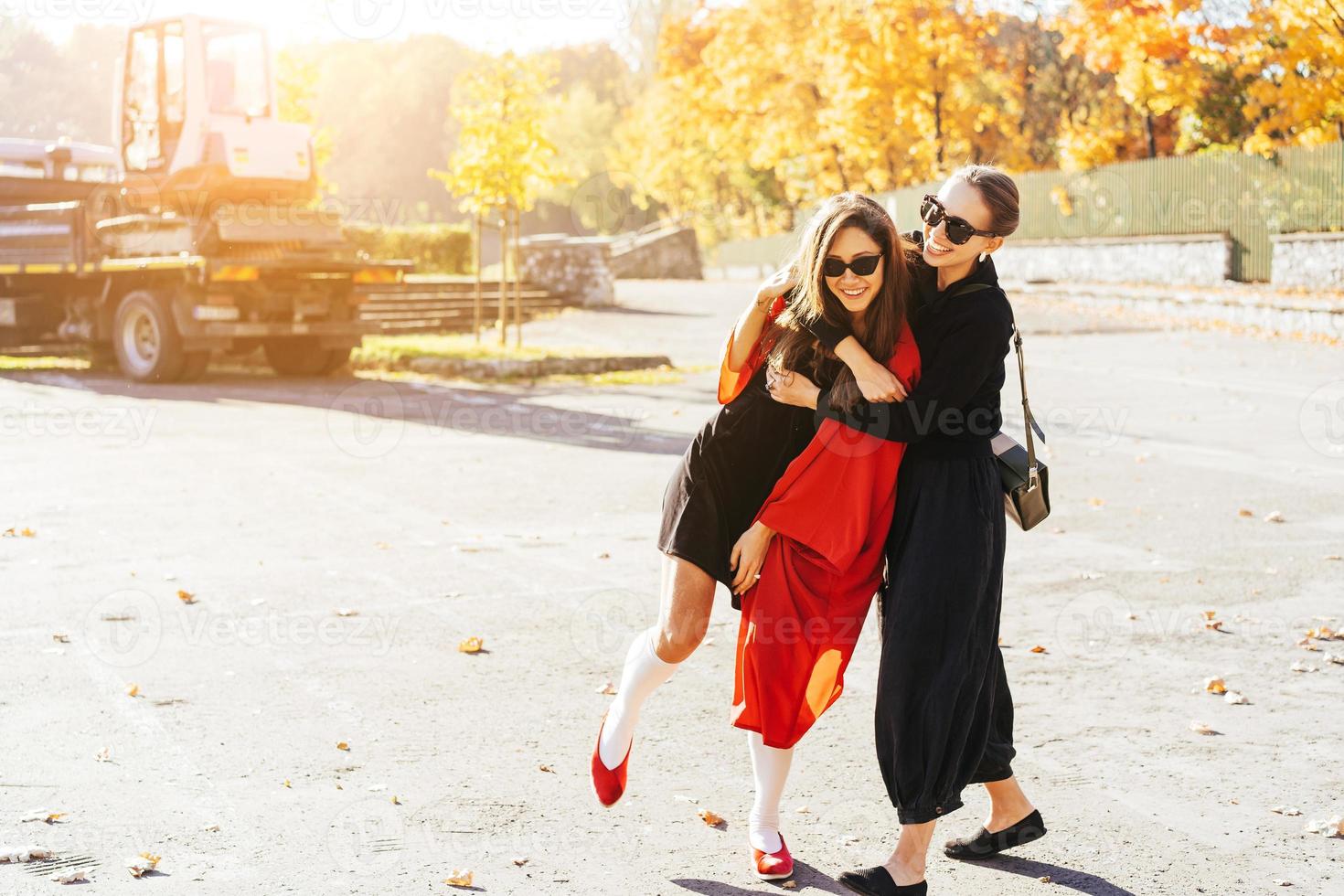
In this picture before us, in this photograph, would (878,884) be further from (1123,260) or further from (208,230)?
(1123,260)

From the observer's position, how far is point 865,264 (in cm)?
349

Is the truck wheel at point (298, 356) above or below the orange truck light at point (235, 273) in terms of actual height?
below

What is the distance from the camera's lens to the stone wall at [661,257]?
4412 cm

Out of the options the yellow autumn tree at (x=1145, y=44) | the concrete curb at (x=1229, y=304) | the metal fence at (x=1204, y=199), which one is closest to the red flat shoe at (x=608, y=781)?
the concrete curb at (x=1229, y=304)

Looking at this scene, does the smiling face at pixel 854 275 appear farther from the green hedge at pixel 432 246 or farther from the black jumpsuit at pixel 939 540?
the green hedge at pixel 432 246

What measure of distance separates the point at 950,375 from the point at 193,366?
15295 mm

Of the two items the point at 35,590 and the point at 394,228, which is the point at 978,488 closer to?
the point at 35,590

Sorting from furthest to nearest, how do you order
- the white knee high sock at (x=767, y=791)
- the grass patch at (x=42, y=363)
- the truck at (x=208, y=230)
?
1. the grass patch at (x=42, y=363)
2. the truck at (x=208, y=230)
3. the white knee high sock at (x=767, y=791)

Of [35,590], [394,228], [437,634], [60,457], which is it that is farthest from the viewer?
[394,228]

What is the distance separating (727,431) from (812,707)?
73cm

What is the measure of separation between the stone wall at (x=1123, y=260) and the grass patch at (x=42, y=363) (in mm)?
18424

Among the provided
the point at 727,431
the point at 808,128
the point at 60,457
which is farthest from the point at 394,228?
the point at 727,431

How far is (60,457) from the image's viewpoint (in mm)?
11453

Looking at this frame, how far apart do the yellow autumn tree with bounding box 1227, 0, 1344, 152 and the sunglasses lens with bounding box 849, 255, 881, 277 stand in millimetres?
20293
